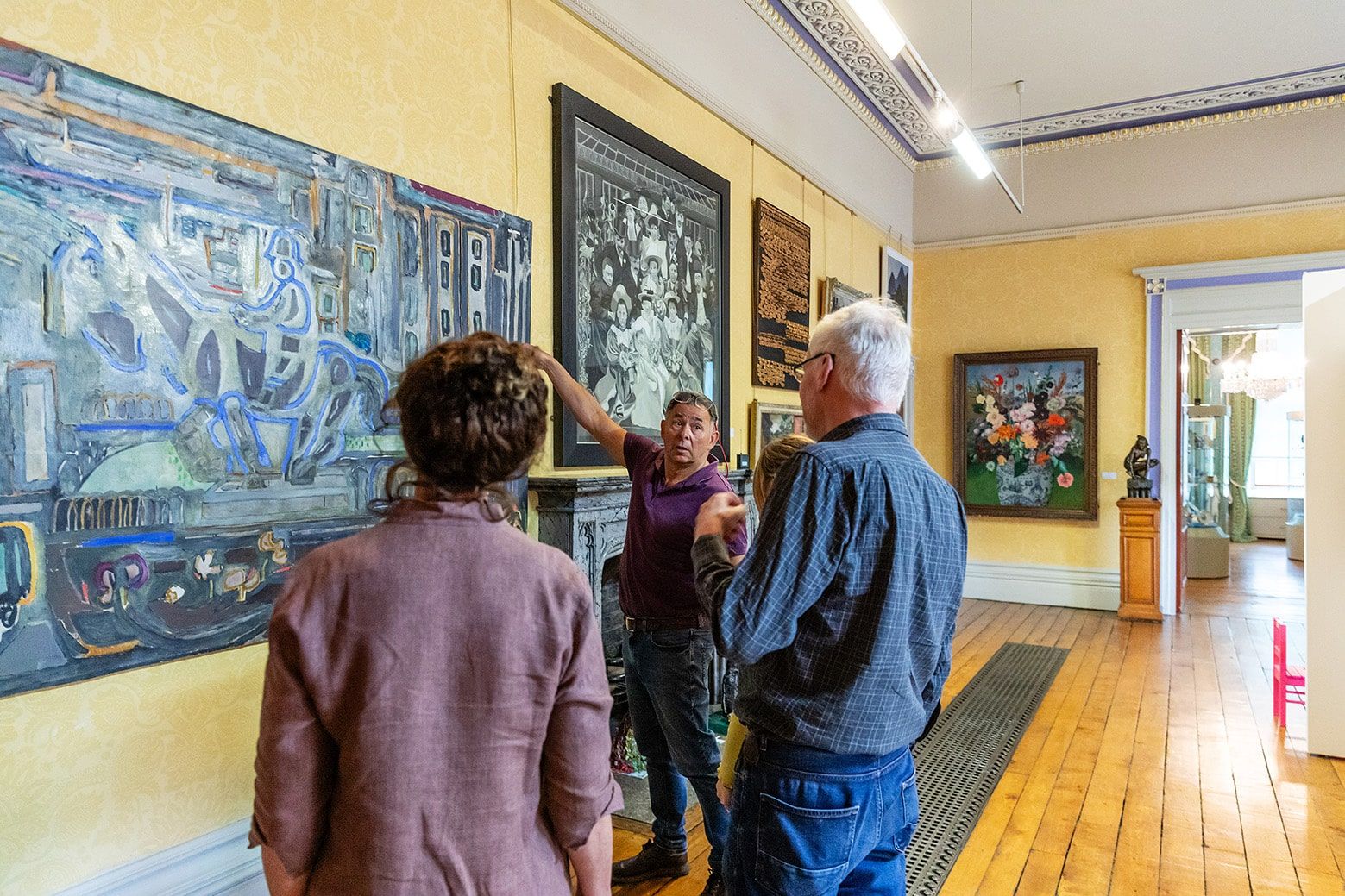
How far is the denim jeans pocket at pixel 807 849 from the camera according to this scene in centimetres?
167

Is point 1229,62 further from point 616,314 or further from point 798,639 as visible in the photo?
point 798,639

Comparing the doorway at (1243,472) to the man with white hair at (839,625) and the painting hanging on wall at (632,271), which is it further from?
the man with white hair at (839,625)

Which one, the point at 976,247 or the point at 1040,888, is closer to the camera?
the point at 1040,888

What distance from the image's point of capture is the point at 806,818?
169cm

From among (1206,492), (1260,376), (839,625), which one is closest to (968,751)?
(839,625)

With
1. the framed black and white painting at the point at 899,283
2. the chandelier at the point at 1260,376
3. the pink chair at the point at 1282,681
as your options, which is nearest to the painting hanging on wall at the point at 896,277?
the framed black and white painting at the point at 899,283

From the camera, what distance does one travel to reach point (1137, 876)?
134 inches

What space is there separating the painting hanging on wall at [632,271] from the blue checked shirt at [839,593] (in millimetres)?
2600

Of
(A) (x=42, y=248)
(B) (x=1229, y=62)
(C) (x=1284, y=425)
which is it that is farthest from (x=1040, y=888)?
(C) (x=1284, y=425)

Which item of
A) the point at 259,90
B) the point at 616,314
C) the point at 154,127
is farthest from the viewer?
the point at 616,314

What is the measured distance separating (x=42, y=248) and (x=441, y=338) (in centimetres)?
142

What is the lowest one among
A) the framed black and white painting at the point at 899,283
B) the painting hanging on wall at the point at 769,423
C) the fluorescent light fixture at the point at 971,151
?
the painting hanging on wall at the point at 769,423

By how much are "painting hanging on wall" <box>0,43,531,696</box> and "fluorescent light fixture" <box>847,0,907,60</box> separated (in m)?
1.93

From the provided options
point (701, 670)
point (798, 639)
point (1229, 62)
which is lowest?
point (701, 670)
